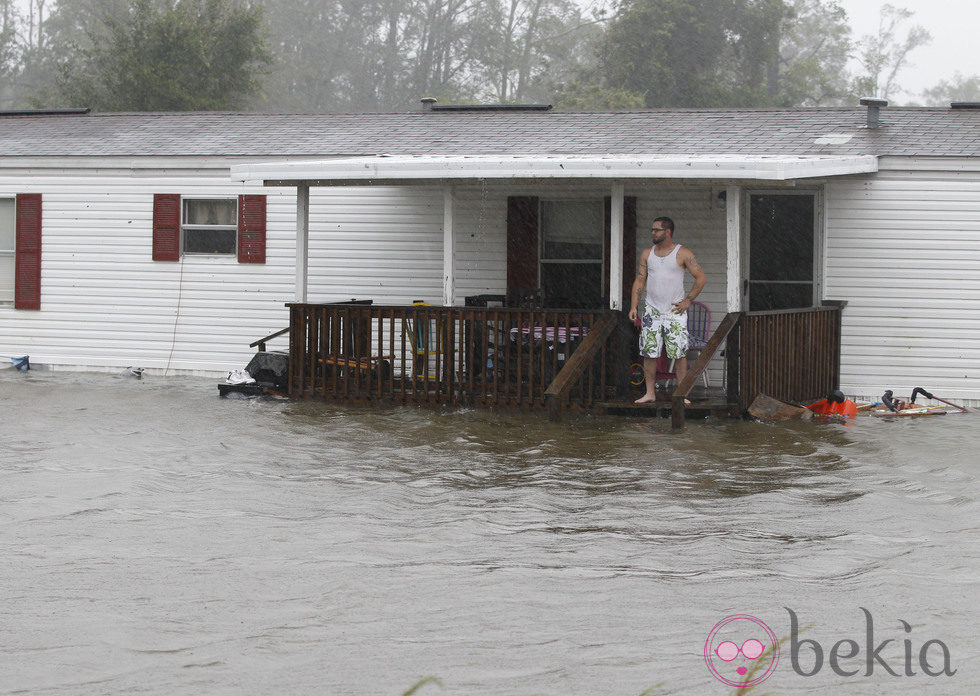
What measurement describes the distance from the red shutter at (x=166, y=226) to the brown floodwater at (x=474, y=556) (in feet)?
15.1

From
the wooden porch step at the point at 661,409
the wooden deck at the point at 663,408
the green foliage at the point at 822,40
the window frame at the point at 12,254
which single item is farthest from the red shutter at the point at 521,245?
the green foliage at the point at 822,40

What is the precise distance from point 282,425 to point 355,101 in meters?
46.8

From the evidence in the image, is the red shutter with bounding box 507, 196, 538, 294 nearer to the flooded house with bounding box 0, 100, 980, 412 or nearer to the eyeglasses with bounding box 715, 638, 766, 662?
the flooded house with bounding box 0, 100, 980, 412

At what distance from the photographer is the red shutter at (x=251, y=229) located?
1564 centimetres

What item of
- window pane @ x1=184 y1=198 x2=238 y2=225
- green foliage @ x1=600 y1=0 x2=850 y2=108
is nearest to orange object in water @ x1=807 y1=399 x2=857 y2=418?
window pane @ x1=184 y1=198 x2=238 y2=225

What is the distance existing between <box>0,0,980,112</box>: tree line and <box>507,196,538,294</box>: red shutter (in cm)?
2153

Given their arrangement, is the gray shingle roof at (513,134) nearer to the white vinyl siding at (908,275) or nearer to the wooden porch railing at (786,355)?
the white vinyl siding at (908,275)

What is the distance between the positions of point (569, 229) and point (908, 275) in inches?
152

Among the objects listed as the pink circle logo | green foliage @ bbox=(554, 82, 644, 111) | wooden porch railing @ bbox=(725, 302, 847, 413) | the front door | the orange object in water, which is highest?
green foliage @ bbox=(554, 82, 644, 111)

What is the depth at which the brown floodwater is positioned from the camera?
5.32m

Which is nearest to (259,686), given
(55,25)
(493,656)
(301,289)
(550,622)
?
(493,656)

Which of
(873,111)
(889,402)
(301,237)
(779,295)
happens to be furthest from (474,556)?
(873,111)

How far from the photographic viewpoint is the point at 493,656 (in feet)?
17.8

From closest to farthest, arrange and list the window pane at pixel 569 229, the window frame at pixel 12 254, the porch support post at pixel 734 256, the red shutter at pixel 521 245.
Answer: the porch support post at pixel 734 256
the red shutter at pixel 521 245
the window pane at pixel 569 229
the window frame at pixel 12 254
